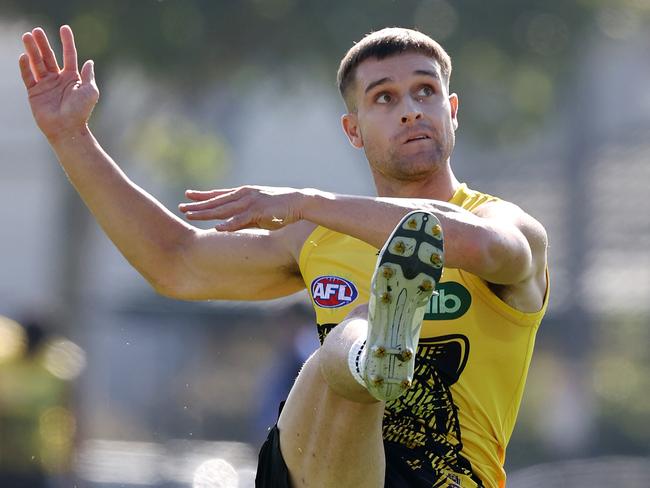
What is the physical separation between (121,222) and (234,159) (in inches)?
342

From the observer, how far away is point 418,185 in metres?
4.45

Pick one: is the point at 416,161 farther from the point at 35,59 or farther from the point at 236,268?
the point at 35,59

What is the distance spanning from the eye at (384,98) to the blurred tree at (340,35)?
868cm

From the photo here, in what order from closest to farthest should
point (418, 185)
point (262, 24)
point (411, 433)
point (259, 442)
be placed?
point (411, 433)
point (418, 185)
point (259, 442)
point (262, 24)

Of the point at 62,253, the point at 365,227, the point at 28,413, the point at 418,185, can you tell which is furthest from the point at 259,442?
the point at 365,227

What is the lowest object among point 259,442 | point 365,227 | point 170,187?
point 259,442

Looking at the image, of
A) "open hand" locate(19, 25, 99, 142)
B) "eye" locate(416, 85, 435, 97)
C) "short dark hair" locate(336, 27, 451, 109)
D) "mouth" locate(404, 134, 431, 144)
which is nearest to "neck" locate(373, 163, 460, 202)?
"mouth" locate(404, 134, 431, 144)

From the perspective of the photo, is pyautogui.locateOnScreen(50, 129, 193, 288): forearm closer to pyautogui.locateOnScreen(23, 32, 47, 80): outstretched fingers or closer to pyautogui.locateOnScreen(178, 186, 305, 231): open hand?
pyautogui.locateOnScreen(23, 32, 47, 80): outstretched fingers

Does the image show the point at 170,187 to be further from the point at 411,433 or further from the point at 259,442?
the point at 411,433

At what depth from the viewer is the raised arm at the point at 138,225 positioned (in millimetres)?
4641

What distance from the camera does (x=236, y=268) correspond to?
472 cm

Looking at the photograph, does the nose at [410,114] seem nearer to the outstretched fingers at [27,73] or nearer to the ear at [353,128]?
the ear at [353,128]

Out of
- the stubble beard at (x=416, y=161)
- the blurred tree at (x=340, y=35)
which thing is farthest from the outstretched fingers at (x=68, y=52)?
the blurred tree at (x=340, y=35)

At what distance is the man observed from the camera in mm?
3586
